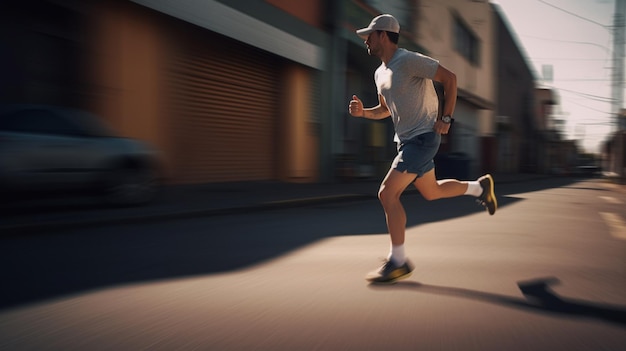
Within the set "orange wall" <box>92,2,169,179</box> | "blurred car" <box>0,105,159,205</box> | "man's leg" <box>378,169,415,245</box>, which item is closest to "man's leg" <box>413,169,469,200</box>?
"man's leg" <box>378,169,415,245</box>

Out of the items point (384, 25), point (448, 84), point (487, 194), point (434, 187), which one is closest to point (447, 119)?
point (448, 84)

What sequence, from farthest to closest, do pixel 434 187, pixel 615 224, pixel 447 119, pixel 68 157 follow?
pixel 615 224 < pixel 68 157 < pixel 434 187 < pixel 447 119

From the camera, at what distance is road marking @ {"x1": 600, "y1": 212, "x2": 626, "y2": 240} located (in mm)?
6930

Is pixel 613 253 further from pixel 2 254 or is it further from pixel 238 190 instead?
pixel 238 190

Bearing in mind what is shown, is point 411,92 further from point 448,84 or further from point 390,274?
point 390,274

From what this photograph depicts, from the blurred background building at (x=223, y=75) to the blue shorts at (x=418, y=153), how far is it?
25.5ft

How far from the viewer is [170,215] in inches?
307

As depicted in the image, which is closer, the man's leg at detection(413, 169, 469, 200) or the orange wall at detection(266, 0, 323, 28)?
the man's leg at detection(413, 169, 469, 200)

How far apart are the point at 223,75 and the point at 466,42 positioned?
71.1 feet

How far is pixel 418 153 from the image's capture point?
4.11 meters

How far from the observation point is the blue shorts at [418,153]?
4.09 m

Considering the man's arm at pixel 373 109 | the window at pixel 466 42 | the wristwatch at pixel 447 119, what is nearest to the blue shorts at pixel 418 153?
the wristwatch at pixel 447 119

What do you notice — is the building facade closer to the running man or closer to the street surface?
the street surface

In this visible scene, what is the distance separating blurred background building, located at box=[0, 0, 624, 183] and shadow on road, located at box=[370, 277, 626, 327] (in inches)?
321
